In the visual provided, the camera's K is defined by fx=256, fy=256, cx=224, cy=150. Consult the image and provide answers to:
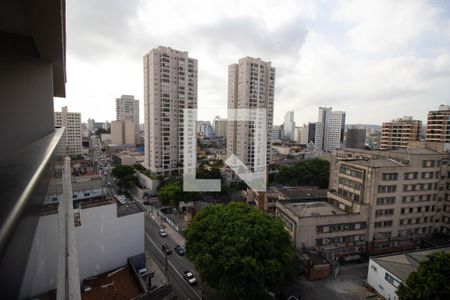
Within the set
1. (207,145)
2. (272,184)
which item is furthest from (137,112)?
(272,184)

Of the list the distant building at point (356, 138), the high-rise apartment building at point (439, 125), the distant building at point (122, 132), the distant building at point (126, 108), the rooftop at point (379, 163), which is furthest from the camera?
the distant building at point (126, 108)

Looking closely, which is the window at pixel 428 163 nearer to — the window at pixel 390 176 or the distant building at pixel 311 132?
the window at pixel 390 176

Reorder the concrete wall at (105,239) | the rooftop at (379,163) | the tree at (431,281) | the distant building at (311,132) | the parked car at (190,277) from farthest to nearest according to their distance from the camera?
the distant building at (311,132)
the rooftop at (379,163)
the parked car at (190,277)
the concrete wall at (105,239)
the tree at (431,281)

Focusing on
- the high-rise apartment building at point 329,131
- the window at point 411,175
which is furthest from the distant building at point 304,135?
the window at point 411,175

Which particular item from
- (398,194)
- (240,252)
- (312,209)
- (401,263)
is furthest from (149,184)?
(401,263)

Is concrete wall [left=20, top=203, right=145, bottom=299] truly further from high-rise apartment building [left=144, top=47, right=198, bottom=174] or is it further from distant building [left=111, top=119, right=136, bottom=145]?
distant building [left=111, top=119, right=136, bottom=145]

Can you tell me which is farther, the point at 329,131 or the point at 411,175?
the point at 329,131

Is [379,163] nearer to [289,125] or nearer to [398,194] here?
[398,194]
